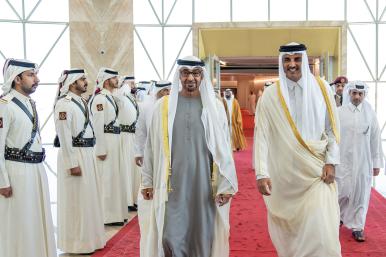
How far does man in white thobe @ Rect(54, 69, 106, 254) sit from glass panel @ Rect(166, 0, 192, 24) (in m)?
10.3

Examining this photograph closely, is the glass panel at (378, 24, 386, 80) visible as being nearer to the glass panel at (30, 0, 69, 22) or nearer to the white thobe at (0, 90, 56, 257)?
the glass panel at (30, 0, 69, 22)

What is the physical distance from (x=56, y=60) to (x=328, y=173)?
12091mm

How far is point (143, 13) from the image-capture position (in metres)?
15.5

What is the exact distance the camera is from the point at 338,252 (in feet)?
12.3

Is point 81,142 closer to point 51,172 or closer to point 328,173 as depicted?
point 328,173

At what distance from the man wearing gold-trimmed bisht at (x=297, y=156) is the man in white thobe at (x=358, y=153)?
2007 mm

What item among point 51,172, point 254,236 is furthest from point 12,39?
point 254,236

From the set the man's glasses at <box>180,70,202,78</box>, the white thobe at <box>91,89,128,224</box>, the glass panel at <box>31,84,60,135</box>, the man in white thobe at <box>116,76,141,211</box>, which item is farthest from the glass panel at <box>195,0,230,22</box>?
the man's glasses at <box>180,70,202,78</box>

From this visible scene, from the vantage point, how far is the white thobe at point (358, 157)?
234 inches

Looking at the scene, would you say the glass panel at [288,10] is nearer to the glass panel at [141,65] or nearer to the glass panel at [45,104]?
the glass panel at [141,65]

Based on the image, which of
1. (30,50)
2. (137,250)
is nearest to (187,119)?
(137,250)

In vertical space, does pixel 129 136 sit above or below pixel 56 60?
below

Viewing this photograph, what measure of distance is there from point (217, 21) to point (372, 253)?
1123 centimetres

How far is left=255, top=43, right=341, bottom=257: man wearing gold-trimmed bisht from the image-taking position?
387 centimetres
